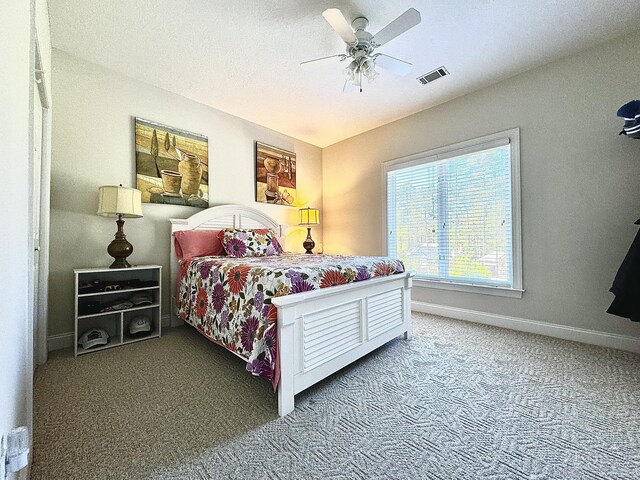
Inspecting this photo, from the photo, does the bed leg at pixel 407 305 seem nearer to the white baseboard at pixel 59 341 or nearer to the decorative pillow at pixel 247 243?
the decorative pillow at pixel 247 243

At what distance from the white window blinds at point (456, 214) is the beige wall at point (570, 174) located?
18cm

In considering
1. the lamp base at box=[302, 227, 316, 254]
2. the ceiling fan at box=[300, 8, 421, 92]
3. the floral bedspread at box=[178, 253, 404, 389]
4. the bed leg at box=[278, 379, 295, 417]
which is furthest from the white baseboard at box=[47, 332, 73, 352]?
the ceiling fan at box=[300, 8, 421, 92]

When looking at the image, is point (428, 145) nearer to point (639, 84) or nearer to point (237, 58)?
point (639, 84)

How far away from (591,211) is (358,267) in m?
2.21

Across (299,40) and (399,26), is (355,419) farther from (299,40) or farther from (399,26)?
(299,40)

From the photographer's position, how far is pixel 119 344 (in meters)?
2.41

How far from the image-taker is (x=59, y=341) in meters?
2.34

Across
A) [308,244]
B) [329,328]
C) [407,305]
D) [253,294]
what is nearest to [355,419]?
[329,328]

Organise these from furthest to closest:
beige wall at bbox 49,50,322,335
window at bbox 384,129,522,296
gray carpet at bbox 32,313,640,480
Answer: window at bbox 384,129,522,296
beige wall at bbox 49,50,322,335
gray carpet at bbox 32,313,640,480

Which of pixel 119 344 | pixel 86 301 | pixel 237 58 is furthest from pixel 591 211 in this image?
pixel 86 301

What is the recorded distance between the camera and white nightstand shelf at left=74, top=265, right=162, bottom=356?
2271 millimetres

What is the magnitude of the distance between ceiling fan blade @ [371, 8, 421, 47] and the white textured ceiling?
0.25 meters

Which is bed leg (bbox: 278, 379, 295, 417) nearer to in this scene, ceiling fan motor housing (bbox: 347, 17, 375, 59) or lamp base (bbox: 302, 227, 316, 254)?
ceiling fan motor housing (bbox: 347, 17, 375, 59)

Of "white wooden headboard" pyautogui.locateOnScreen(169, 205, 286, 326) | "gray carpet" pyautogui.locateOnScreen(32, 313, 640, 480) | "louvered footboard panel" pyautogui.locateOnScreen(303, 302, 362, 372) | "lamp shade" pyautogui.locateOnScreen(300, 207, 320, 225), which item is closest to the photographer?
"gray carpet" pyautogui.locateOnScreen(32, 313, 640, 480)
